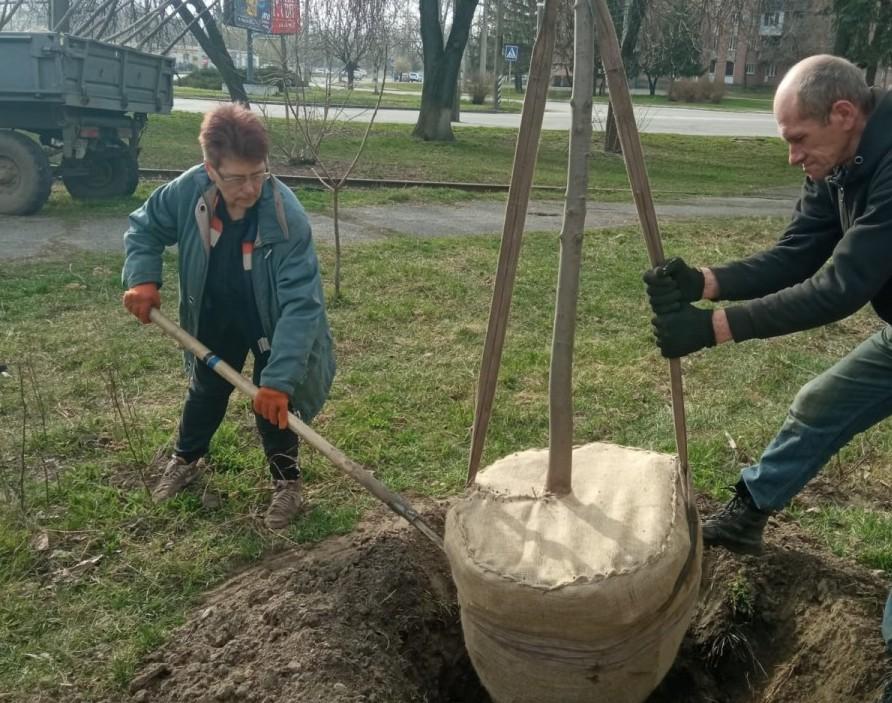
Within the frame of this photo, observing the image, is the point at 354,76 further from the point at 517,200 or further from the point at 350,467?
the point at 517,200

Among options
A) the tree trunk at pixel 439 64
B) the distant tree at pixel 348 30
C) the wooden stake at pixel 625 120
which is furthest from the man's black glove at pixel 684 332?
the tree trunk at pixel 439 64

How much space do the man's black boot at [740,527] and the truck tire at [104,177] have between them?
9.55m

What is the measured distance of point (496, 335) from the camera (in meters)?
2.45

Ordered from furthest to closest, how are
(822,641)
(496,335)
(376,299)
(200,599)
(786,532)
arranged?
(376,299) → (786,532) → (200,599) → (822,641) → (496,335)

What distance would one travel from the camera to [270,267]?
128 inches

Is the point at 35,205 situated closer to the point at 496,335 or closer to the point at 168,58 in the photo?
the point at 168,58

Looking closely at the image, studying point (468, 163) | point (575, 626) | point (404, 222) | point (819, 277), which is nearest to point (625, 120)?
point (819, 277)

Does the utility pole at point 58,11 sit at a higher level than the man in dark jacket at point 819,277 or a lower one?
higher

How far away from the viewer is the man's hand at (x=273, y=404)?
10.2 ft

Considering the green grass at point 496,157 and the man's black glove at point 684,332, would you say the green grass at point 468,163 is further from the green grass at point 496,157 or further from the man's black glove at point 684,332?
the man's black glove at point 684,332

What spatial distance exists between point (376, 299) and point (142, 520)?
3.52 metres

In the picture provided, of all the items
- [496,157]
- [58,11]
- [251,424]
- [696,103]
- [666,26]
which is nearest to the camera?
[251,424]

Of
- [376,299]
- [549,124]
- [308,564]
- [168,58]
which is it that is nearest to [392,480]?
[308,564]

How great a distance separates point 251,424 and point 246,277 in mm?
1282
